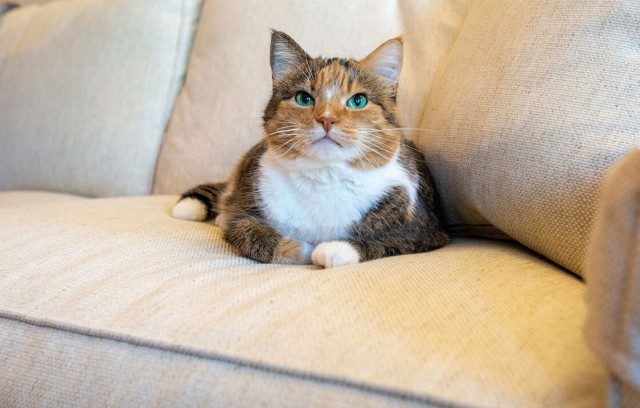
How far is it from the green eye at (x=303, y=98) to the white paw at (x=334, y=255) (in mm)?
331

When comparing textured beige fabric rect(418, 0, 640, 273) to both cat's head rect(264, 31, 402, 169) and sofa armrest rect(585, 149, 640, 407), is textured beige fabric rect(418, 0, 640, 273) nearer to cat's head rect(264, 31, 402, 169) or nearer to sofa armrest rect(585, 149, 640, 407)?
cat's head rect(264, 31, 402, 169)

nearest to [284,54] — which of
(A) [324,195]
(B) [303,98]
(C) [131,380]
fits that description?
(B) [303,98]

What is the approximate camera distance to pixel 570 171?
864 millimetres

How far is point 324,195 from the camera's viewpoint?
3.77 ft

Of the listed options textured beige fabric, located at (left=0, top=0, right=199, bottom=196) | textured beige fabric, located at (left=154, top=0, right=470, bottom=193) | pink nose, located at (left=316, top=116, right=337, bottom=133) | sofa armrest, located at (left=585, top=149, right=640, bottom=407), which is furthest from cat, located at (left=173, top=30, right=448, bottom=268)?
textured beige fabric, located at (left=0, top=0, right=199, bottom=196)

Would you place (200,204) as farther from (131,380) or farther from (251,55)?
(131,380)

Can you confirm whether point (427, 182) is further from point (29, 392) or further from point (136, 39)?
point (136, 39)

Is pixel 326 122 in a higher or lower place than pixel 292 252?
higher

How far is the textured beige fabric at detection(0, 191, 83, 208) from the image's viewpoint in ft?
5.65

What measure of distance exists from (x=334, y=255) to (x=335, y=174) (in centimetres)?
21

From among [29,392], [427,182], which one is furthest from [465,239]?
[29,392]

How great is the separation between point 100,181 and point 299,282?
1.34m

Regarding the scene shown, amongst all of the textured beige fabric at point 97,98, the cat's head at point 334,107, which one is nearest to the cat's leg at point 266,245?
the cat's head at point 334,107

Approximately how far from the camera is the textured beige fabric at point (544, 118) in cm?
85
